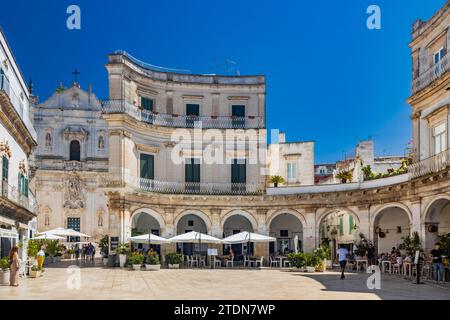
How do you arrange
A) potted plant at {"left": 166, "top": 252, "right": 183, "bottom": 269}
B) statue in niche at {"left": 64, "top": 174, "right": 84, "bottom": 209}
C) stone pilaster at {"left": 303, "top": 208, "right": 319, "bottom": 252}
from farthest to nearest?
statue in niche at {"left": 64, "top": 174, "right": 84, "bottom": 209}
stone pilaster at {"left": 303, "top": 208, "right": 319, "bottom": 252}
potted plant at {"left": 166, "top": 252, "right": 183, "bottom": 269}

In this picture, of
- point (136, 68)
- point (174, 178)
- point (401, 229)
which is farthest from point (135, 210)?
point (401, 229)

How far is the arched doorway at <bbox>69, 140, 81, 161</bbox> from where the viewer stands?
55.5 m

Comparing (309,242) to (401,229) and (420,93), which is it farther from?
(420,93)

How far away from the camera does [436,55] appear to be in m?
30.6

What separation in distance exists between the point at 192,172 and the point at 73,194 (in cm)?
1701

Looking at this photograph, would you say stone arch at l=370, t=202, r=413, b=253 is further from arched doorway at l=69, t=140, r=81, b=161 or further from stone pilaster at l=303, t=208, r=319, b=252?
arched doorway at l=69, t=140, r=81, b=161

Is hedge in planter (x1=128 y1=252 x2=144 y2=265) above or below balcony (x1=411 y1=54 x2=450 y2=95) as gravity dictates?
below

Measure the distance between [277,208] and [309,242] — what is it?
3.02m

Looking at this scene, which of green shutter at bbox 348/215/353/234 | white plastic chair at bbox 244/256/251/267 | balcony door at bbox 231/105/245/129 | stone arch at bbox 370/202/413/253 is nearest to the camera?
stone arch at bbox 370/202/413/253

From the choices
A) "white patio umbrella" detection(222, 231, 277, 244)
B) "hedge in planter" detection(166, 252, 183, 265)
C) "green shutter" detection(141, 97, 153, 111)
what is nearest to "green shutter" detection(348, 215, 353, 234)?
"white patio umbrella" detection(222, 231, 277, 244)

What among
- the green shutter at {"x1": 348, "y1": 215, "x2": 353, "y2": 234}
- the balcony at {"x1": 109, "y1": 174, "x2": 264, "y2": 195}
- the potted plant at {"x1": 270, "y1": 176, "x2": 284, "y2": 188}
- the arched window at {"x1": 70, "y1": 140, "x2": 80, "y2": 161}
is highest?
the arched window at {"x1": 70, "y1": 140, "x2": 80, "y2": 161}

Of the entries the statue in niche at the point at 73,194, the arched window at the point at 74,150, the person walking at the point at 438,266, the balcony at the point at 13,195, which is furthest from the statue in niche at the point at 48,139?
the person walking at the point at 438,266

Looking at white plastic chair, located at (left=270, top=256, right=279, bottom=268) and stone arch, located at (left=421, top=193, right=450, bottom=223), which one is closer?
stone arch, located at (left=421, top=193, right=450, bottom=223)

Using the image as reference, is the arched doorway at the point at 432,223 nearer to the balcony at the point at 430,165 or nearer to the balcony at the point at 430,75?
the balcony at the point at 430,165
